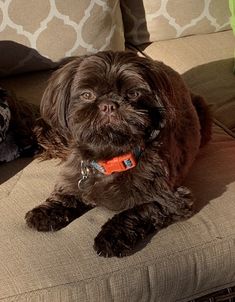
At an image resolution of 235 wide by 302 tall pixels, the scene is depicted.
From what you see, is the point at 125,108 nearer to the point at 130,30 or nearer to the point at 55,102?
the point at 55,102

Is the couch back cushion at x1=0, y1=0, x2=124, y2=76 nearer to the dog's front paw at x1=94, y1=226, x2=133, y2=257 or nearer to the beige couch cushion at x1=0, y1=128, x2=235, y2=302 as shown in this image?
the beige couch cushion at x1=0, y1=128, x2=235, y2=302

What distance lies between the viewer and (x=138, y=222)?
1.60 meters

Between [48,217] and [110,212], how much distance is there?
0.19 m

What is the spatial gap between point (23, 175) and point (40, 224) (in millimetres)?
298

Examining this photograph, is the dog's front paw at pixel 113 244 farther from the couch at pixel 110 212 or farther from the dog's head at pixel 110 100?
the dog's head at pixel 110 100

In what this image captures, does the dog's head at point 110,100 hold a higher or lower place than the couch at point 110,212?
higher

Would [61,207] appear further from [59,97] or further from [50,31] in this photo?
[50,31]

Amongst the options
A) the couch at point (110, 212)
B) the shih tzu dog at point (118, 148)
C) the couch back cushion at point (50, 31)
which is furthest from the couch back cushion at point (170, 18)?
the shih tzu dog at point (118, 148)

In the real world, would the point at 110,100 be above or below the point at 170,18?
above

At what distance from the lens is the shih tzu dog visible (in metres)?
1.51

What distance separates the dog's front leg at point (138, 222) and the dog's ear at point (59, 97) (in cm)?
30

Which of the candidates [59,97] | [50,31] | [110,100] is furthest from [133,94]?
[50,31]

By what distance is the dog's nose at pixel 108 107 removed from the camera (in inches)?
58.7

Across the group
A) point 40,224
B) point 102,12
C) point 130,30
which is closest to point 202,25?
point 130,30
